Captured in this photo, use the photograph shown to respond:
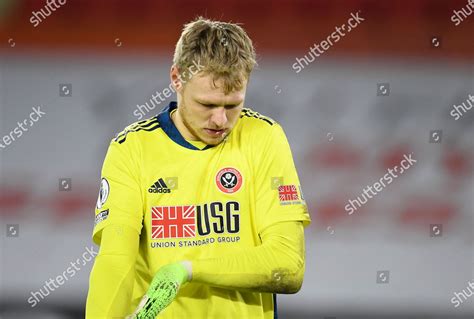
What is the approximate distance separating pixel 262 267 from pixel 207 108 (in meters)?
0.43

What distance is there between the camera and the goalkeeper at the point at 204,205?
2.06 m

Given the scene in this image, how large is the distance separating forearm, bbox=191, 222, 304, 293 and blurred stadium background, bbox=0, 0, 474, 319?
2433 mm

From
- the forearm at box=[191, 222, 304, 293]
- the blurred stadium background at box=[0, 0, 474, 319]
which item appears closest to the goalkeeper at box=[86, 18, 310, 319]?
the forearm at box=[191, 222, 304, 293]

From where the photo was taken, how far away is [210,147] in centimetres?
223

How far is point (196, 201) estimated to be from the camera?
2.18 m

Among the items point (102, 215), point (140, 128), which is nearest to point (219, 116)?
point (140, 128)

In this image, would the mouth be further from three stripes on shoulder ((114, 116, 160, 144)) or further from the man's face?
three stripes on shoulder ((114, 116, 160, 144))

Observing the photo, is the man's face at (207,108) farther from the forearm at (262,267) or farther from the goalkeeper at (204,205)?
the forearm at (262,267)

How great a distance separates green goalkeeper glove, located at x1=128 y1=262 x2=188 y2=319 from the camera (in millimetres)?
1970

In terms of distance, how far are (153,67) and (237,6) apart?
0.57 m

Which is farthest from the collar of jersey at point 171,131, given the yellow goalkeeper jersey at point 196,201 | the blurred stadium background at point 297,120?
the blurred stadium background at point 297,120

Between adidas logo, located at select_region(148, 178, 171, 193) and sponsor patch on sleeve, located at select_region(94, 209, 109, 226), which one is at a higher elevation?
adidas logo, located at select_region(148, 178, 171, 193)

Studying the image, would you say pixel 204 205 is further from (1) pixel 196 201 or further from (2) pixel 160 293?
(2) pixel 160 293

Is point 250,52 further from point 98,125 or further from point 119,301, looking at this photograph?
point 98,125
